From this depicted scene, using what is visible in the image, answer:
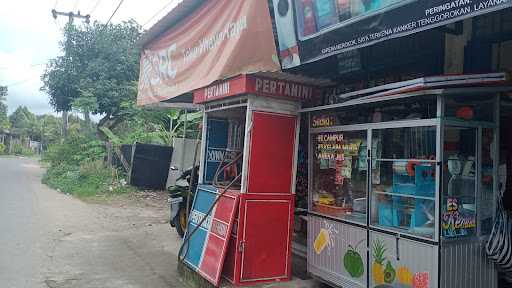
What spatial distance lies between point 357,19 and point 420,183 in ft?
5.36

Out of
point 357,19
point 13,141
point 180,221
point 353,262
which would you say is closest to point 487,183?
point 353,262

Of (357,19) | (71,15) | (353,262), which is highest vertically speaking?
(71,15)

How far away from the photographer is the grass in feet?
46.2

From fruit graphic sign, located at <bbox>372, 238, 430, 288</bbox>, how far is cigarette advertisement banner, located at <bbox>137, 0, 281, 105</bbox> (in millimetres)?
2216

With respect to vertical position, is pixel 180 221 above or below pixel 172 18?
below

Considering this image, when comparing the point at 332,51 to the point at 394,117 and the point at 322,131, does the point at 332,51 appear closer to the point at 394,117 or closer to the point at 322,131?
the point at 394,117

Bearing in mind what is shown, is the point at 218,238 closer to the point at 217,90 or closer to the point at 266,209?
the point at 266,209

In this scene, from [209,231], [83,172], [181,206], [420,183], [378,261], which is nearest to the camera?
[420,183]

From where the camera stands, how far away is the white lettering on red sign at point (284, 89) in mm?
5445

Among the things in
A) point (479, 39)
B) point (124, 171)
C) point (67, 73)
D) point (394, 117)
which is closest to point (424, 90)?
point (394, 117)

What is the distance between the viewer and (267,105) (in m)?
5.59

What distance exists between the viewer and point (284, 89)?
5.62 m

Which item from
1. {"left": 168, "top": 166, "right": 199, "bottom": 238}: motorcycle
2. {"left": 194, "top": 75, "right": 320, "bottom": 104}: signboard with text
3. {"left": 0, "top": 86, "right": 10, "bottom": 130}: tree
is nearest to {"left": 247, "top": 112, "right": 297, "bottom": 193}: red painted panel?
{"left": 194, "top": 75, "right": 320, "bottom": 104}: signboard with text

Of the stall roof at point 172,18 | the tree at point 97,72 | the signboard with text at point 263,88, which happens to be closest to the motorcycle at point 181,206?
the stall roof at point 172,18
